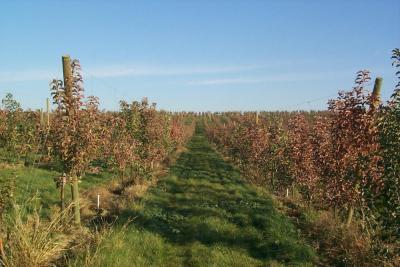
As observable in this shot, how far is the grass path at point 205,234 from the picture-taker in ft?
30.5

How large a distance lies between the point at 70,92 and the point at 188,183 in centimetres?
1100

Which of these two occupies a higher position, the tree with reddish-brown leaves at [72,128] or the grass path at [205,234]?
the tree with reddish-brown leaves at [72,128]

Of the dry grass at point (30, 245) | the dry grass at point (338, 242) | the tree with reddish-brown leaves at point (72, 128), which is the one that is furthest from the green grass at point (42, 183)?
the dry grass at point (338, 242)

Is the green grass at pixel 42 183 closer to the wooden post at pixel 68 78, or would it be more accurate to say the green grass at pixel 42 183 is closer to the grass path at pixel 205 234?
the wooden post at pixel 68 78

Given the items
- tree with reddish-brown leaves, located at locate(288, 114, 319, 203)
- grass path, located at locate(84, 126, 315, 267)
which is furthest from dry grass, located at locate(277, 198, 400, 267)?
tree with reddish-brown leaves, located at locate(288, 114, 319, 203)

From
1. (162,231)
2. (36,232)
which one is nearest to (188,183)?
(162,231)

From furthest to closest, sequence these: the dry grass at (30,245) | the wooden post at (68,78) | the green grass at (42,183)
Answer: the green grass at (42,183)
the wooden post at (68,78)
the dry grass at (30,245)

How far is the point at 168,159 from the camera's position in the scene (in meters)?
31.8

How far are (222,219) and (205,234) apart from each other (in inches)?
54.3

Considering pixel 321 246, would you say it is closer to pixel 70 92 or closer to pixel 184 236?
pixel 184 236

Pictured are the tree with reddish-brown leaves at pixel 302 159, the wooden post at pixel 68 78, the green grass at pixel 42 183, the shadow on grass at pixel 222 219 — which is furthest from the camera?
the tree with reddish-brown leaves at pixel 302 159

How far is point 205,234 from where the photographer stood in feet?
37.2

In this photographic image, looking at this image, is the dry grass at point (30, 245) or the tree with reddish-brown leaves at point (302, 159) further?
the tree with reddish-brown leaves at point (302, 159)

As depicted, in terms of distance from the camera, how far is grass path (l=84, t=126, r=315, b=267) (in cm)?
930
